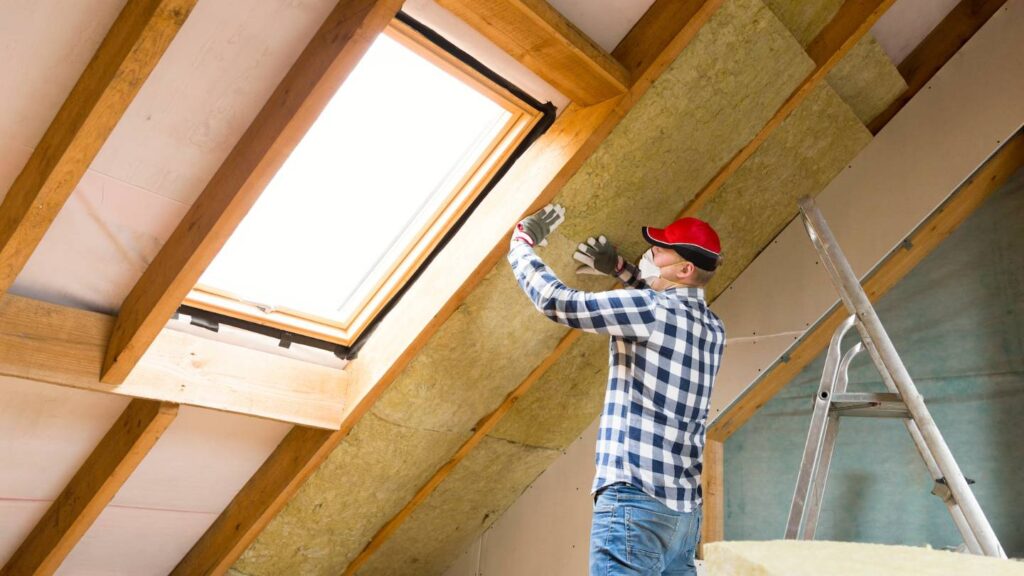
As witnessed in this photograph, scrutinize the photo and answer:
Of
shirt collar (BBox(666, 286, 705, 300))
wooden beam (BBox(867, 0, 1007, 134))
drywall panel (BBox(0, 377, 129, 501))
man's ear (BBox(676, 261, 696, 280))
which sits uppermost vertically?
wooden beam (BBox(867, 0, 1007, 134))

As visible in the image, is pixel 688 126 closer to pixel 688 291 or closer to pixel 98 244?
pixel 688 291

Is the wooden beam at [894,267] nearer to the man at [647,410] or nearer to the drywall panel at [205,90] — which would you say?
the man at [647,410]

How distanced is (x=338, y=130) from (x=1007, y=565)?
6.67ft

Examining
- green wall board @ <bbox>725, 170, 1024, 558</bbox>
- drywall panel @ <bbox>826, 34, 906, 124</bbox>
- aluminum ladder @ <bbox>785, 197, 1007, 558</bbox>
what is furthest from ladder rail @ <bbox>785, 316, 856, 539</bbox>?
drywall panel @ <bbox>826, 34, 906, 124</bbox>

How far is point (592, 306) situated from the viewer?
2154 mm

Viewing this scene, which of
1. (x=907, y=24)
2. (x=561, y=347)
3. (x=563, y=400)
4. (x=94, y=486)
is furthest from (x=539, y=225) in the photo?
(x=907, y=24)

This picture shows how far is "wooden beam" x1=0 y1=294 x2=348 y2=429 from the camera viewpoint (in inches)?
77.8

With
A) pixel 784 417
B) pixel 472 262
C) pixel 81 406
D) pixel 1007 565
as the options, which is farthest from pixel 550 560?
pixel 1007 565

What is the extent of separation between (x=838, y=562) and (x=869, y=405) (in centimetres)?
170

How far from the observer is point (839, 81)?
9.70ft

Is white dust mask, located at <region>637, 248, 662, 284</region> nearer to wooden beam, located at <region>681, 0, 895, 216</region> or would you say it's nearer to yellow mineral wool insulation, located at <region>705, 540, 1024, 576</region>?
wooden beam, located at <region>681, 0, 895, 216</region>

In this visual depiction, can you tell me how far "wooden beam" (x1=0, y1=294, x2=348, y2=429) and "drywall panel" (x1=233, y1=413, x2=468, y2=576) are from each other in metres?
0.22

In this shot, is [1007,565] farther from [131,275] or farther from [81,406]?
[81,406]

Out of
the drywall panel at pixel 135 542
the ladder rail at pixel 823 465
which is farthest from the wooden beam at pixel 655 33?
the drywall panel at pixel 135 542
